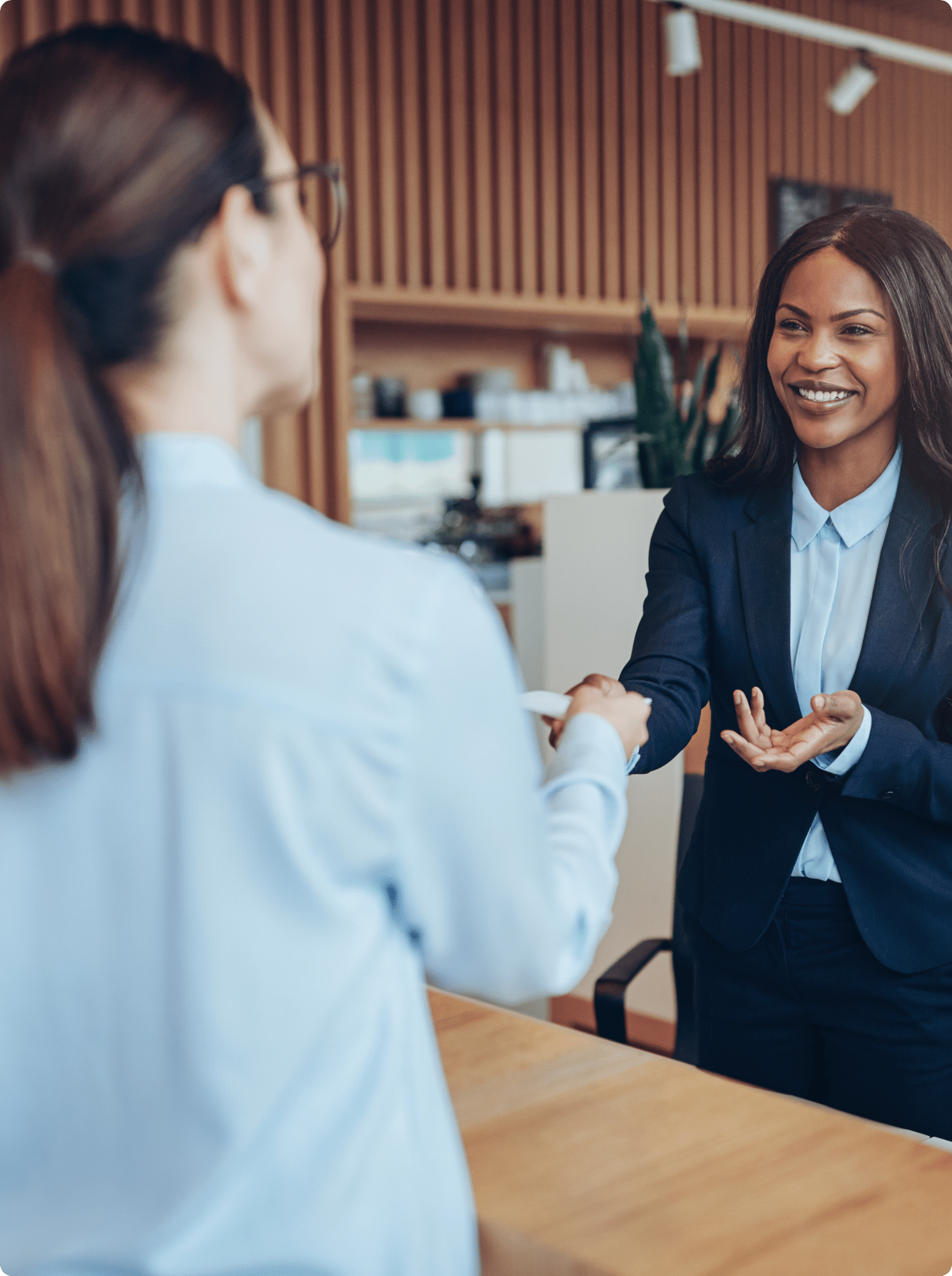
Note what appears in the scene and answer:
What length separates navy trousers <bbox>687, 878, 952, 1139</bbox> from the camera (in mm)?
1541

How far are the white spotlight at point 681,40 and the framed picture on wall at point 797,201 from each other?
6.87ft

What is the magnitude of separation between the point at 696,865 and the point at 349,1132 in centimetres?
109

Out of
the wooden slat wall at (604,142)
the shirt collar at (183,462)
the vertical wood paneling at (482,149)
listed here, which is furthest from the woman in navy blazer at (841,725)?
the vertical wood paneling at (482,149)

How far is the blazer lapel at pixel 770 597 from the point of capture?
162cm

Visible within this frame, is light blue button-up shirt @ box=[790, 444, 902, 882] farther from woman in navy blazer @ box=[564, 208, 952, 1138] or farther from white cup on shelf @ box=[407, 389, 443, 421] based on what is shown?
white cup on shelf @ box=[407, 389, 443, 421]

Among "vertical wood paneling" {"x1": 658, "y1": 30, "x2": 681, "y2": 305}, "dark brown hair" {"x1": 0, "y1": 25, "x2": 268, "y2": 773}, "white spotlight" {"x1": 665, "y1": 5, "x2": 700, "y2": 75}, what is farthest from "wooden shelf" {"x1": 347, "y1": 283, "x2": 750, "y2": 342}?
"dark brown hair" {"x1": 0, "y1": 25, "x2": 268, "y2": 773}

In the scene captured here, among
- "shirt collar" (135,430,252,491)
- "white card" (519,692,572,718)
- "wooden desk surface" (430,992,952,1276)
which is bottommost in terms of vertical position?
"wooden desk surface" (430,992,952,1276)

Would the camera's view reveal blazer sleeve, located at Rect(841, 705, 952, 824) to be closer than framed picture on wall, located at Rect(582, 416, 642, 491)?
Yes

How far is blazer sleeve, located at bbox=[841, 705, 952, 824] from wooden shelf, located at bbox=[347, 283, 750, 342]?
170 inches

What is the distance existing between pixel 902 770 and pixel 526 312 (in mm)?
5173

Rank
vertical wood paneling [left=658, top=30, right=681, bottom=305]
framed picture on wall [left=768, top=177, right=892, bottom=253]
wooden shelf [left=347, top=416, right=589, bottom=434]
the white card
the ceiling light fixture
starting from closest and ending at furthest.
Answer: the white card < the ceiling light fixture < wooden shelf [left=347, top=416, right=589, bottom=434] < vertical wood paneling [left=658, top=30, right=681, bottom=305] < framed picture on wall [left=768, top=177, right=892, bottom=253]

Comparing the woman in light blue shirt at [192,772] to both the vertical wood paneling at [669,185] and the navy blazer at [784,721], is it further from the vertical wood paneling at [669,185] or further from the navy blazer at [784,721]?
the vertical wood paneling at [669,185]

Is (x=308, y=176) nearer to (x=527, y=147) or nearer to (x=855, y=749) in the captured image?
(x=855, y=749)

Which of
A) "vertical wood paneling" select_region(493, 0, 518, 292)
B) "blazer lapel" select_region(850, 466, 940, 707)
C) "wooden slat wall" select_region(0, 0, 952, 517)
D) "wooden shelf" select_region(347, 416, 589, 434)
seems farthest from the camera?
"vertical wood paneling" select_region(493, 0, 518, 292)
